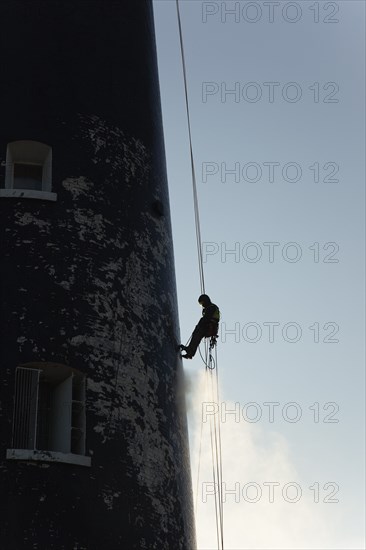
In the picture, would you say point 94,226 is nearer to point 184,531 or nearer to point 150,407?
point 150,407

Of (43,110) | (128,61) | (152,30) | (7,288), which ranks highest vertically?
Answer: (152,30)

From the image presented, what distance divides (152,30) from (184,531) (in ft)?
33.4

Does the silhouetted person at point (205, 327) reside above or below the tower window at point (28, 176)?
below

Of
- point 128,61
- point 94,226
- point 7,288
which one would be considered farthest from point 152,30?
point 7,288

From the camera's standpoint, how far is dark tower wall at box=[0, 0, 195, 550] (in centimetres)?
1652

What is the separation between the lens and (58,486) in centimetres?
1636

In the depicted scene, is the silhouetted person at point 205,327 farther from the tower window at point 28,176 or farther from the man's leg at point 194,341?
the tower window at point 28,176

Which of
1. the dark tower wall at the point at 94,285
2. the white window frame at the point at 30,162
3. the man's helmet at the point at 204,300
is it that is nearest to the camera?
the dark tower wall at the point at 94,285

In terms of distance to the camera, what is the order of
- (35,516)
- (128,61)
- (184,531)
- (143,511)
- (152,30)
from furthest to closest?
(152,30) → (128,61) → (184,531) → (143,511) → (35,516)

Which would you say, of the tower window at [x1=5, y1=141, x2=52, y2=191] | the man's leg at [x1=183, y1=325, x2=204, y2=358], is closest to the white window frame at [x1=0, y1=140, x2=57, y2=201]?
the tower window at [x1=5, y1=141, x2=52, y2=191]

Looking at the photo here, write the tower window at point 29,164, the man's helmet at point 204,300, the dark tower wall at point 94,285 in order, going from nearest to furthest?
the dark tower wall at point 94,285 < the tower window at point 29,164 < the man's helmet at point 204,300

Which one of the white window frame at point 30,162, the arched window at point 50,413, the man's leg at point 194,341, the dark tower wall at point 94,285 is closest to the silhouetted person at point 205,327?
the man's leg at point 194,341

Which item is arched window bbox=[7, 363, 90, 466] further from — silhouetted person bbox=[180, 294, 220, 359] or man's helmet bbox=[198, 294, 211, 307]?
man's helmet bbox=[198, 294, 211, 307]

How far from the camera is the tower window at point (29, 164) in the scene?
62.7ft
